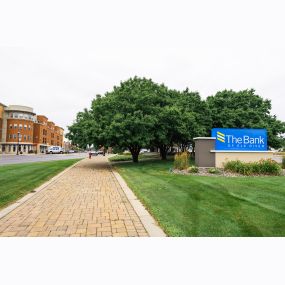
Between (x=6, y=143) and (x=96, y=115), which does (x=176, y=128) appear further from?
(x=6, y=143)

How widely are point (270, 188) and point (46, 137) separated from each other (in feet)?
304

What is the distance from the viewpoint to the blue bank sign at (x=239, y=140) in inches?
627

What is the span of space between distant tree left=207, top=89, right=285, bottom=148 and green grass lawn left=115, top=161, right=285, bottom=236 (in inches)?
695

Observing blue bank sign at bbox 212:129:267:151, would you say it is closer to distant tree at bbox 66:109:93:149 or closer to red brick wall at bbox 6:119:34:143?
distant tree at bbox 66:109:93:149

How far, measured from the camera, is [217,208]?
6.09 m

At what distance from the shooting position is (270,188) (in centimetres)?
887

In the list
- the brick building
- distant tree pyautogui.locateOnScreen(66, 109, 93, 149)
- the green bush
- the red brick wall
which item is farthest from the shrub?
the red brick wall

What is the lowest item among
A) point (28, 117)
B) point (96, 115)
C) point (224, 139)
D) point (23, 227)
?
point (23, 227)

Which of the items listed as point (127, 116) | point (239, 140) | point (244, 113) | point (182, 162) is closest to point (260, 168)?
point (239, 140)

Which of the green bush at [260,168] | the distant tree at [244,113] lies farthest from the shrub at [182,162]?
the distant tree at [244,113]

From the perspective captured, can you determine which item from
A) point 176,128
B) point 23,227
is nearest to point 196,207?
point 23,227

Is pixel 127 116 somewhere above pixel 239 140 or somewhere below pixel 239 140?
above

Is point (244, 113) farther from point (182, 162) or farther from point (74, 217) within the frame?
point (74, 217)

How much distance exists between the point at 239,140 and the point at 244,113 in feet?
40.0
